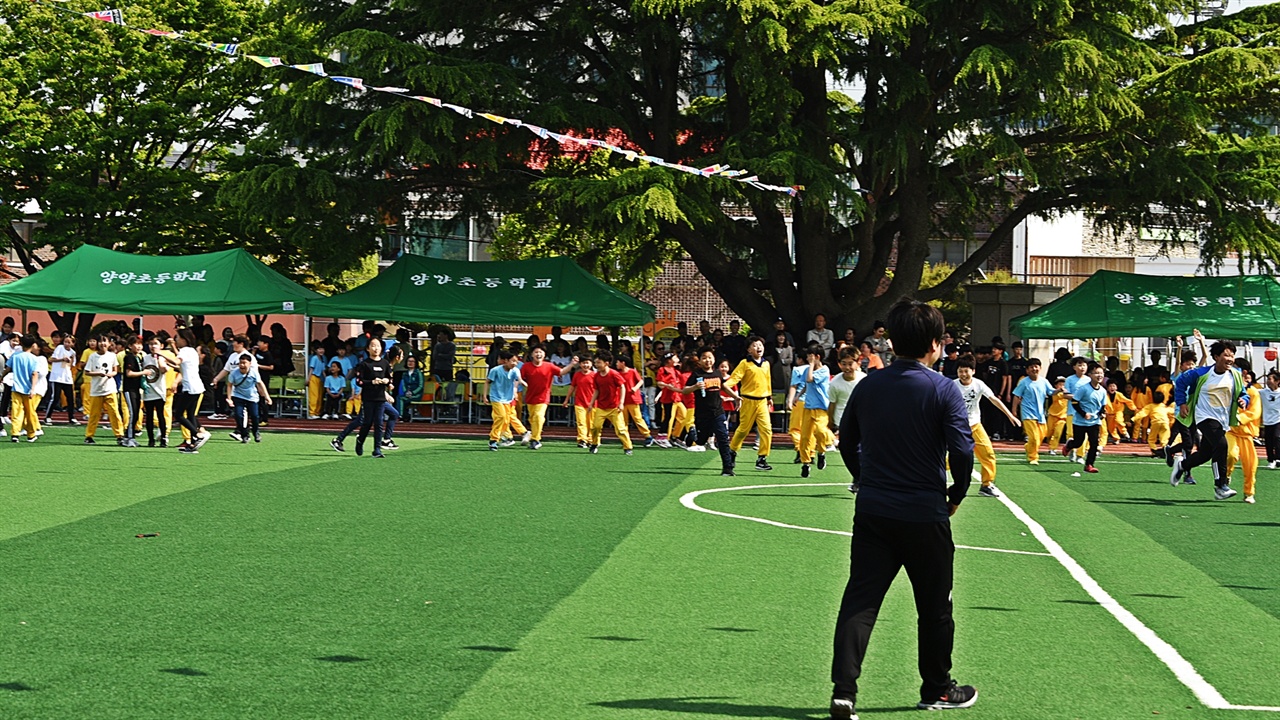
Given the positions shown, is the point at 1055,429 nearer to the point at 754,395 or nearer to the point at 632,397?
the point at 632,397

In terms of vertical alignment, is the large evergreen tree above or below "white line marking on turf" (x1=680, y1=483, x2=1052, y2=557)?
above

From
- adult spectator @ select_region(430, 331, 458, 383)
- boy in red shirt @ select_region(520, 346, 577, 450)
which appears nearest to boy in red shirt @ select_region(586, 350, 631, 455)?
boy in red shirt @ select_region(520, 346, 577, 450)

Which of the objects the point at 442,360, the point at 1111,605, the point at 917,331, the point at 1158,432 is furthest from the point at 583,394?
the point at 917,331

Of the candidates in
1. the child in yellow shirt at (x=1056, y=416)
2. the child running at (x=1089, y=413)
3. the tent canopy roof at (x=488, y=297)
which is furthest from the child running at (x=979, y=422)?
the tent canopy roof at (x=488, y=297)

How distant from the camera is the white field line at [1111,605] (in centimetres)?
684

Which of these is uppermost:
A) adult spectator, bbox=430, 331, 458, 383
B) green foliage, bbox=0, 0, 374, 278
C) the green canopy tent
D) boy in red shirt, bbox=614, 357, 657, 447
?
green foliage, bbox=0, 0, 374, 278

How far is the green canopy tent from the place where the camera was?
28641mm

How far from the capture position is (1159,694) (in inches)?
269

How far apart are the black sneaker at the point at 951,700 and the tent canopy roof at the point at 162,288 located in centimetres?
2350

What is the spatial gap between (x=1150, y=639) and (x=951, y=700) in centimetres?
232

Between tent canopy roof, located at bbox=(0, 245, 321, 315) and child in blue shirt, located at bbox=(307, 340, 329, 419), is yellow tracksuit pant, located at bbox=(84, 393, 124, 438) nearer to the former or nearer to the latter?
tent canopy roof, located at bbox=(0, 245, 321, 315)

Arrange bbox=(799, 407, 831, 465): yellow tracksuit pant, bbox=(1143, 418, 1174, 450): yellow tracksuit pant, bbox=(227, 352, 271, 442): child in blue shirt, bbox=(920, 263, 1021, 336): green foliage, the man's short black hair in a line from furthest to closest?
bbox=(920, 263, 1021, 336): green foliage
bbox=(1143, 418, 1174, 450): yellow tracksuit pant
bbox=(227, 352, 271, 442): child in blue shirt
bbox=(799, 407, 831, 465): yellow tracksuit pant
the man's short black hair

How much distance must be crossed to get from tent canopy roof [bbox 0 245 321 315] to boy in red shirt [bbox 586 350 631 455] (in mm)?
8429

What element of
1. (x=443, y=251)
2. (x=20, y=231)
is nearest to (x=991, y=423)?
(x=443, y=251)
